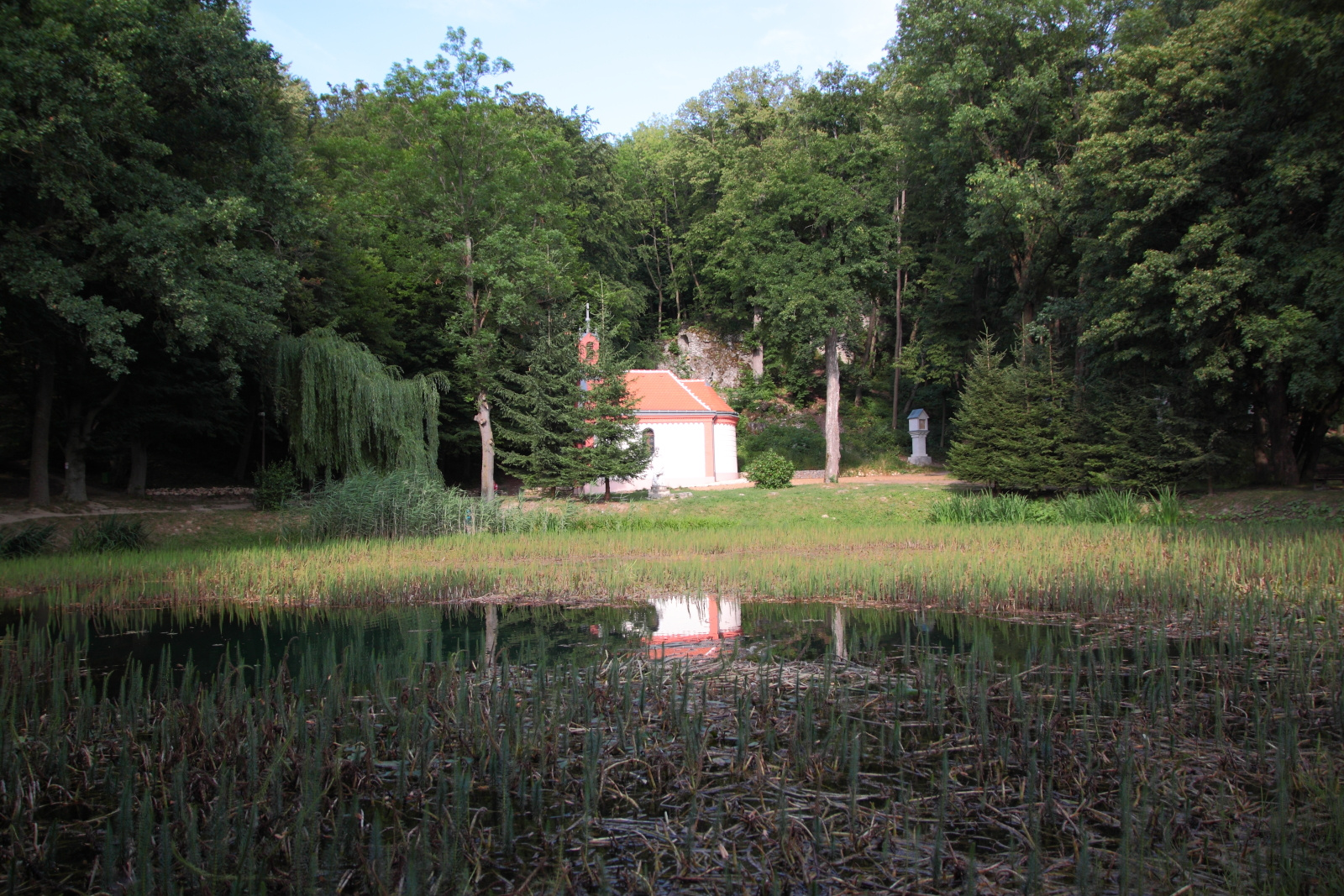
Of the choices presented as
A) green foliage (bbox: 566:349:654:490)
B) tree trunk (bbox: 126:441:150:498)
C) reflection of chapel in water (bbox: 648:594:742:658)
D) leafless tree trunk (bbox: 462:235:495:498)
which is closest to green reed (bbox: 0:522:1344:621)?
reflection of chapel in water (bbox: 648:594:742:658)

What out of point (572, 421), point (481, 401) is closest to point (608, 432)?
point (572, 421)

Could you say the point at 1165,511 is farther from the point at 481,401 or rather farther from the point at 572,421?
the point at 481,401

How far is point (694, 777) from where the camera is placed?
399 cm

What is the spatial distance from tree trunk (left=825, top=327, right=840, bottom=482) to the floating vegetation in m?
24.5

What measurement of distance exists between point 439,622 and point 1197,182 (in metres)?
20.2

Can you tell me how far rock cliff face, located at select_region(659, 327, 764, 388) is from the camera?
46062mm

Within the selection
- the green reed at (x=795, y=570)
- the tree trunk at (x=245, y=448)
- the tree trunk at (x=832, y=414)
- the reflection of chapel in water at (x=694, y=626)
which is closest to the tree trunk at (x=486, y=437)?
the tree trunk at (x=245, y=448)

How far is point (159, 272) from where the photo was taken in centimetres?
1616

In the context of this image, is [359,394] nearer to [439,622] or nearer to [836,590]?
[439,622]

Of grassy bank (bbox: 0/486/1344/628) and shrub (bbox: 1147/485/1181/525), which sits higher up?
shrub (bbox: 1147/485/1181/525)

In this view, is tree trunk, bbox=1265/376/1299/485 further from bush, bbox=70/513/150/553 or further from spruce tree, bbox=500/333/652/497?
bush, bbox=70/513/150/553

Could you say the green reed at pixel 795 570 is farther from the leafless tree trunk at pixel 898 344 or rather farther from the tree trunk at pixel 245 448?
the leafless tree trunk at pixel 898 344

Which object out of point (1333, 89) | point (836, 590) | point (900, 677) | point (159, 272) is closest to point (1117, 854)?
point (900, 677)

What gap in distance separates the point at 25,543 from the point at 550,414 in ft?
47.1
